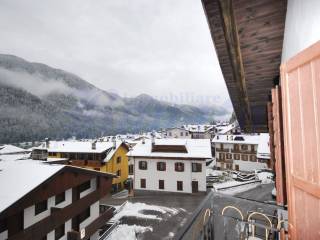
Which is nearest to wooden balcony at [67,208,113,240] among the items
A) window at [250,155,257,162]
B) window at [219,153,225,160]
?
window at [219,153,225,160]

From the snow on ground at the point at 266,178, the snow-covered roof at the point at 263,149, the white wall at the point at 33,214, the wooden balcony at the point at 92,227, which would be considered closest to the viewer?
the white wall at the point at 33,214

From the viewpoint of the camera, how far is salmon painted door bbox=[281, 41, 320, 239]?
1.86 m

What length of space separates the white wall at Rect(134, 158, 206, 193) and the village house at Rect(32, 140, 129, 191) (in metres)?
3.89

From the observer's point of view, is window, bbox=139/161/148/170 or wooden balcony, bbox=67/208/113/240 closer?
wooden balcony, bbox=67/208/113/240

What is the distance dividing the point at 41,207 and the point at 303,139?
1543cm

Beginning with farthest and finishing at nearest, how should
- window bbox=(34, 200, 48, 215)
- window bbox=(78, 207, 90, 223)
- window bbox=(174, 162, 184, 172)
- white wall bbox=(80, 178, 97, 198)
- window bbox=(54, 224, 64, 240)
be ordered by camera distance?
window bbox=(174, 162, 184, 172) → white wall bbox=(80, 178, 97, 198) → window bbox=(78, 207, 90, 223) → window bbox=(54, 224, 64, 240) → window bbox=(34, 200, 48, 215)

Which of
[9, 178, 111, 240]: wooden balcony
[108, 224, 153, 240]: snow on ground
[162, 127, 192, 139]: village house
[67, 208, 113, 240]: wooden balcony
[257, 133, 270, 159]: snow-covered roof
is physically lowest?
[108, 224, 153, 240]: snow on ground

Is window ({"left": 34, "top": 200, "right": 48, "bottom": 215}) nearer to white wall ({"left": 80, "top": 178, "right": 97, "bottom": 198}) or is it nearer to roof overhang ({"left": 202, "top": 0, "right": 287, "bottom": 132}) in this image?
white wall ({"left": 80, "top": 178, "right": 97, "bottom": 198})

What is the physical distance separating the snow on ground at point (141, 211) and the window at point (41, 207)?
10382mm

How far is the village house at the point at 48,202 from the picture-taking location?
11398 millimetres

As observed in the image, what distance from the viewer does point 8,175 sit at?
12766 millimetres

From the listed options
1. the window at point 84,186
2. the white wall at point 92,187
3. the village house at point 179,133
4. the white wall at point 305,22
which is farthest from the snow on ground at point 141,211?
the village house at point 179,133

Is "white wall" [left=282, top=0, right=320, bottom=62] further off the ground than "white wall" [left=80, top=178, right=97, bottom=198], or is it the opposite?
"white wall" [left=282, top=0, right=320, bottom=62]

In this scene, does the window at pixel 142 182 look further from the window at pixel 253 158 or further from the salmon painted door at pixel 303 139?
the salmon painted door at pixel 303 139
